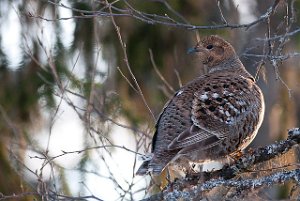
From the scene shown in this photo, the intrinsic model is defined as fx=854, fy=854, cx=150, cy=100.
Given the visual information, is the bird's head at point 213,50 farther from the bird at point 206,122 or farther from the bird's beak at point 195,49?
the bird at point 206,122

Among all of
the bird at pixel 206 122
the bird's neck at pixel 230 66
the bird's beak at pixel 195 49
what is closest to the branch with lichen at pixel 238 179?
the bird at pixel 206 122

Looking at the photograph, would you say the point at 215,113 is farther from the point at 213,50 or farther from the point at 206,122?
the point at 213,50

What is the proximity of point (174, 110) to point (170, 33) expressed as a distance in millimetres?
3400

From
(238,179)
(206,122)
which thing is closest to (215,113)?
(206,122)

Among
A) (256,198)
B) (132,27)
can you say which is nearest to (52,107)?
(132,27)

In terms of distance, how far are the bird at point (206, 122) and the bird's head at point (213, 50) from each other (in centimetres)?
90

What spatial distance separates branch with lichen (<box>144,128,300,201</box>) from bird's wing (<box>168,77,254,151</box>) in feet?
1.42

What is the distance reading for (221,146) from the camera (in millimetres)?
7246

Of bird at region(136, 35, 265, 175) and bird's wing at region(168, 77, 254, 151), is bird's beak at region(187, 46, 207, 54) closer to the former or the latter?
bird at region(136, 35, 265, 175)

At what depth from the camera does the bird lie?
702 cm

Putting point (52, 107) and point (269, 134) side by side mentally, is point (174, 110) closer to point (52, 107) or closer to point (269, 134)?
point (52, 107)

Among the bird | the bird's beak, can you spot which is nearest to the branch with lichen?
the bird

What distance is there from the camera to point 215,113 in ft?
24.0

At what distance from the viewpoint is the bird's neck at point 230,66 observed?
852 centimetres
